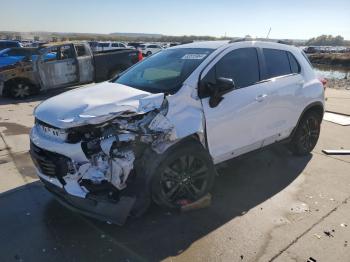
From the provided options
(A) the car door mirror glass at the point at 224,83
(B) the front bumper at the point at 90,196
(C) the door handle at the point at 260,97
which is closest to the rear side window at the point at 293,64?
(C) the door handle at the point at 260,97

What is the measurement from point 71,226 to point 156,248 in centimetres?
99

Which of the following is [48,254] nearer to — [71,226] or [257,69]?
[71,226]

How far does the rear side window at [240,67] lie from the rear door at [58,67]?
8.82m

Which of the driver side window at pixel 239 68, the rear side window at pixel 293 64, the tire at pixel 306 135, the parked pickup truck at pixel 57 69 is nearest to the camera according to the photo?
the driver side window at pixel 239 68

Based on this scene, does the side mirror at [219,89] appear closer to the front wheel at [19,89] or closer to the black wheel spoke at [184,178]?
the black wheel spoke at [184,178]

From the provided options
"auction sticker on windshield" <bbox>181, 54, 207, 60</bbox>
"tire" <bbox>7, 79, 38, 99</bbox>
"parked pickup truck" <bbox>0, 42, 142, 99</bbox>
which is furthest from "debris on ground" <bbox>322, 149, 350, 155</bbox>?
"tire" <bbox>7, 79, 38, 99</bbox>

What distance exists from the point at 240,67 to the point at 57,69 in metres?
8.91

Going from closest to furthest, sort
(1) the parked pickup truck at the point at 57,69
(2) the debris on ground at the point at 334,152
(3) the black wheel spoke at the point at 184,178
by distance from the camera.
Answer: (3) the black wheel spoke at the point at 184,178 < (2) the debris on ground at the point at 334,152 < (1) the parked pickup truck at the point at 57,69

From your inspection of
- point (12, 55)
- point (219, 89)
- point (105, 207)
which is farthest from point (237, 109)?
point (12, 55)

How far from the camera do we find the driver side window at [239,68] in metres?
4.12

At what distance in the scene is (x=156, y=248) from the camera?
3318mm

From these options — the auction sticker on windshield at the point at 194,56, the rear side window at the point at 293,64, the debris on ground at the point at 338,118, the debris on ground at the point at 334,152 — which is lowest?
the debris on ground at the point at 338,118

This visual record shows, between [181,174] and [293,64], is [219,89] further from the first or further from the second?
[293,64]

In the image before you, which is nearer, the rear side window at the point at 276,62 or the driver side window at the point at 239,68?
the driver side window at the point at 239,68
